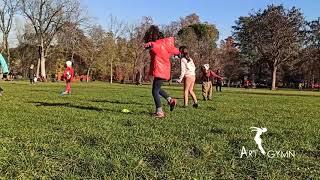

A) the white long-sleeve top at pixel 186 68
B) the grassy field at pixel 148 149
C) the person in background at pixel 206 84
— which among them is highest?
the white long-sleeve top at pixel 186 68

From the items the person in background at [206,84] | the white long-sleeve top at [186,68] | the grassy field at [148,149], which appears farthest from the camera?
the person in background at [206,84]

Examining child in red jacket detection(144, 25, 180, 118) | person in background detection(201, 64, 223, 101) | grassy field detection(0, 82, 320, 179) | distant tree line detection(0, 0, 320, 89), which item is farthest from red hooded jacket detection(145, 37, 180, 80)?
distant tree line detection(0, 0, 320, 89)

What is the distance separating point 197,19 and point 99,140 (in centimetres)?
10292

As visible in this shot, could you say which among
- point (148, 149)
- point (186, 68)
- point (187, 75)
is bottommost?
point (148, 149)

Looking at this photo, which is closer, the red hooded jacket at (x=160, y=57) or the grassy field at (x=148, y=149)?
the grassy field at (x=148, y=149)

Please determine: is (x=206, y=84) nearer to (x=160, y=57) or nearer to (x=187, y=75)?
(x=187, y=75)

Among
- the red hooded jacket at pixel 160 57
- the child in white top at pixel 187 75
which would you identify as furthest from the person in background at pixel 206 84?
the red hooded jacket at pixel 160 57

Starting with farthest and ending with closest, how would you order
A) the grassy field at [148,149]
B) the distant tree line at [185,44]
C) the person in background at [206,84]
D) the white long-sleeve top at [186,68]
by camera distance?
1. the distant tree line at [185,44]
2. the person in background at [206,84]
3. the white long-sleeve top at [186,68]
4. the grassy field at [148,149]

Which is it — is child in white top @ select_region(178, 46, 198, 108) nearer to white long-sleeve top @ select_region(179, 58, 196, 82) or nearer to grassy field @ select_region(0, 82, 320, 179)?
white long-sleeve top @ select_region(179, 58, 196, 82)

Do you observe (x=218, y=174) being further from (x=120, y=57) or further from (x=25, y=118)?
(x=120, y=57)

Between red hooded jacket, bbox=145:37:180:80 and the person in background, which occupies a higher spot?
red hooded jacket, bbox=145:37:180:80

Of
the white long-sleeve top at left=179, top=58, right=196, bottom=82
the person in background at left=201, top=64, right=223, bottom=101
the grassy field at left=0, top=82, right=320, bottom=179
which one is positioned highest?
the white long-sleeve top at left=179, top=58, right=196, bottom=82

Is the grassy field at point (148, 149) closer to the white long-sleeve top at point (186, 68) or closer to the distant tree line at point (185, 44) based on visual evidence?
the white long-sleeve top at point (186, 68)

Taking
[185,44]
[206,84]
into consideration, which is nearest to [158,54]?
[206,84]
